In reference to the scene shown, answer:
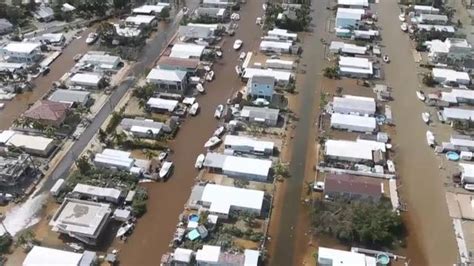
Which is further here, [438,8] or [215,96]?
[438,8]

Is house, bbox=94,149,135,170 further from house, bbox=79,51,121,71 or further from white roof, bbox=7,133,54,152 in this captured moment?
house, bbox=79,51,121,71

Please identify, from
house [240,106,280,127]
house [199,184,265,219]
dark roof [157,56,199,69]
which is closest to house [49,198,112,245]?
house [199,184,265,219]

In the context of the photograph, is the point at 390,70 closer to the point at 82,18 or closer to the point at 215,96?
the point at 215,96

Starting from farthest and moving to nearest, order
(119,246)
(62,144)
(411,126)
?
(411,126) → (62,144) → (119,246)

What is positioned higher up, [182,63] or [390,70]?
[390,70]

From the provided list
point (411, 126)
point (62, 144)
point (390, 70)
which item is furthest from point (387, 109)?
point (62, 144)

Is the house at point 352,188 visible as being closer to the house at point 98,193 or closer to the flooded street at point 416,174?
the flooded street at point 416,174
